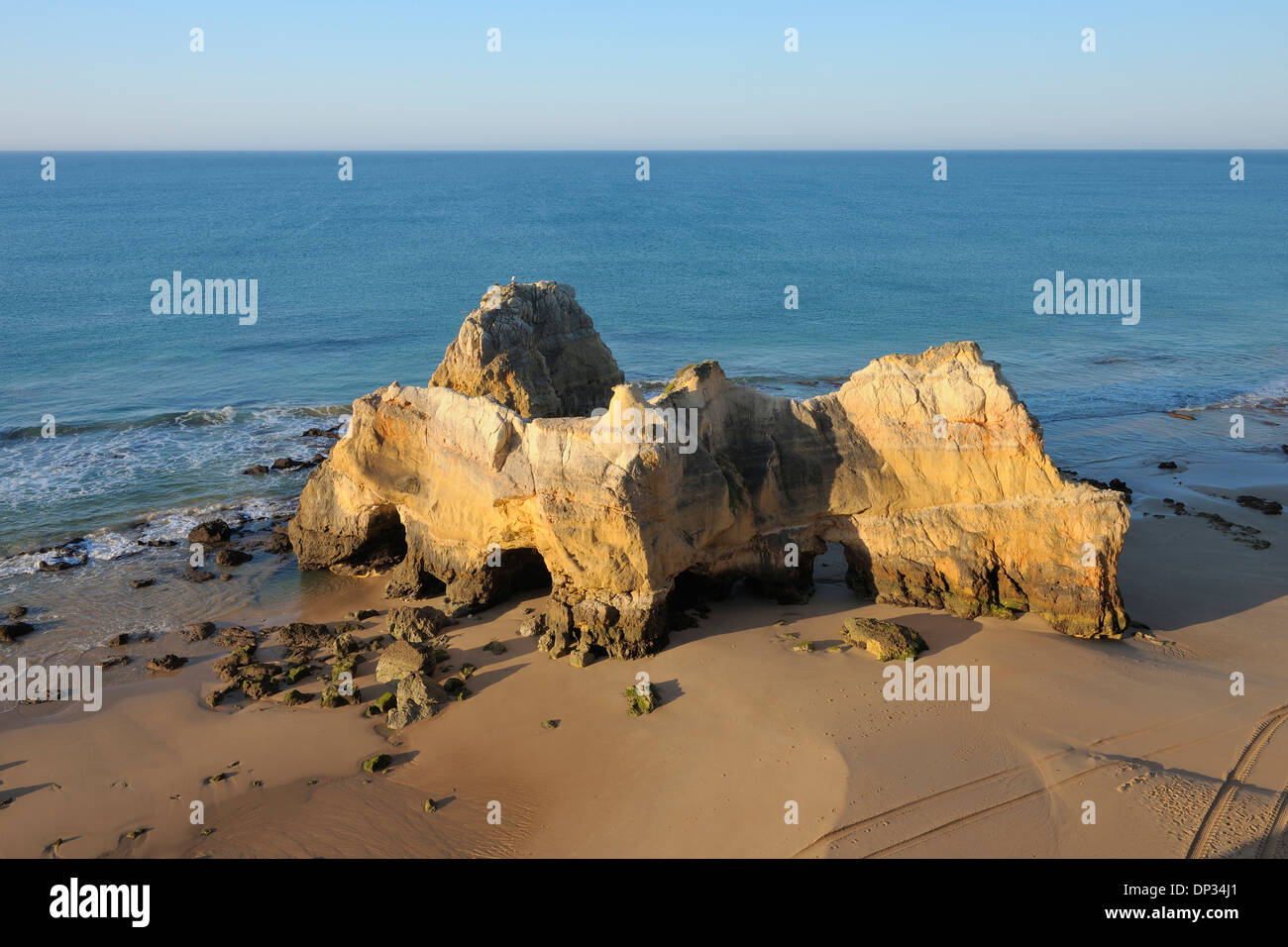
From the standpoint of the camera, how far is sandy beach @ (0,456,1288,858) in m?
12.1

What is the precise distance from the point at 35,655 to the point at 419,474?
7.58 m

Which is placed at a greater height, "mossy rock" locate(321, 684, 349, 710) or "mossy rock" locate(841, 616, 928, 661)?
"mossy rock" locate(841, 616, 928, 661)

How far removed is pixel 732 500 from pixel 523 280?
4676 centimetres

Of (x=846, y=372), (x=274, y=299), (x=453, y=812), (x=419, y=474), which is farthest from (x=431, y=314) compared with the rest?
(x=453, y=812)

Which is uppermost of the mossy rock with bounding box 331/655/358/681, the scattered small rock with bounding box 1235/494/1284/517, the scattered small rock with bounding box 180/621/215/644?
the scattered small rock with bounding box 1235/494/1284/517

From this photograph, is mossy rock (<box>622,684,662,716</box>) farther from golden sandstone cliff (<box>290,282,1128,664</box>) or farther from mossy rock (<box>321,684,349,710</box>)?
mossy rock (<box>321,684,349,710</box>)

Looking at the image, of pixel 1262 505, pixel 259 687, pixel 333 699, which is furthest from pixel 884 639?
pixel 1262 505

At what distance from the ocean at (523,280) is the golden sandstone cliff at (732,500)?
8.49m

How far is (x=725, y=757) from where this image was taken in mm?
13508

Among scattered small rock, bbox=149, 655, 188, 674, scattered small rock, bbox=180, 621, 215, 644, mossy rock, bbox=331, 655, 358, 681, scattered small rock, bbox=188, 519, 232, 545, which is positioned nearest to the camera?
mossy rock, bbox=331, 655, 358, 681

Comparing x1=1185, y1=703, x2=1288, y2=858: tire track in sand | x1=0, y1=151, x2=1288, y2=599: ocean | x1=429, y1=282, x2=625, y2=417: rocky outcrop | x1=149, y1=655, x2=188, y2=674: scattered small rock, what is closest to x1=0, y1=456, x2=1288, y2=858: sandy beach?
x1=1185, y1=703, x2=1288, y2=858: tire track in sand

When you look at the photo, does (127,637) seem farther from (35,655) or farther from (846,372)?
(846,372)

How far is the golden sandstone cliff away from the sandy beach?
2.43 feet

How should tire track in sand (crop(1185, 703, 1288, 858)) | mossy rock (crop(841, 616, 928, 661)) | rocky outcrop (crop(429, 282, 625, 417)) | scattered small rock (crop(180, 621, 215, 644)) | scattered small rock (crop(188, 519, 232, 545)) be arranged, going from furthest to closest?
scattered small rock (crop(188, 519, 232, 545))
rocky outcrop (crop(429, 282, 625, 417))
scattered small rock (crop(180, 621, 215, 644))
mossy rock (crop(841, 616, 928, 661))
tire track in sand (crop(1185, 703, 1288, 858))
